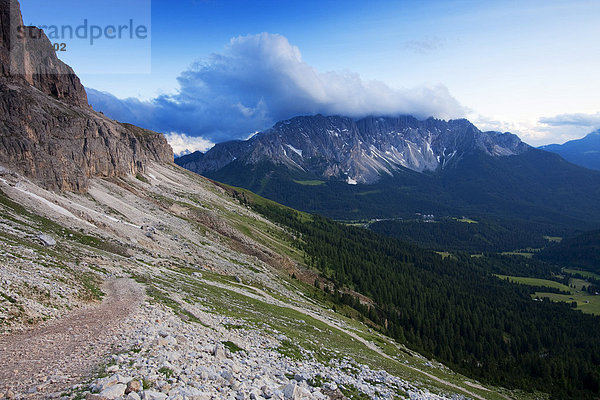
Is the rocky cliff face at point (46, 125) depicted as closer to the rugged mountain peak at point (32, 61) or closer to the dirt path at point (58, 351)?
the rugged mountain peak at point (32, 61)

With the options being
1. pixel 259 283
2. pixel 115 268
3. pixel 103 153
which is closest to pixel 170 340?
pixel 115 268

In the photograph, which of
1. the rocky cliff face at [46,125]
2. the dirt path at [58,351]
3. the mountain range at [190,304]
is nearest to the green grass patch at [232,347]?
the mountain range at [190,304]

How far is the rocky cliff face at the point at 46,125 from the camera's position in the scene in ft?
249

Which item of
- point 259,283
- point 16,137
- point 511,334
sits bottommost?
point 511,334

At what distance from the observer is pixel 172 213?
10969cm

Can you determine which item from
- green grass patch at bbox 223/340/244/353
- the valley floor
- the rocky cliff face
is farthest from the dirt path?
the rocky cliff face

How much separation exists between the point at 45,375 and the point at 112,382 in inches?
153

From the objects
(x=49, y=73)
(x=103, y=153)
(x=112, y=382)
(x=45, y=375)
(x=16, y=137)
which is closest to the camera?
(x=112, y=382)

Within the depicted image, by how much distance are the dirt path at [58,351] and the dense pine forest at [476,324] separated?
80.2 m

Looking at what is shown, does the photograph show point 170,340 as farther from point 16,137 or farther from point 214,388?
point 16,137

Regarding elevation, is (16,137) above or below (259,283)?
above

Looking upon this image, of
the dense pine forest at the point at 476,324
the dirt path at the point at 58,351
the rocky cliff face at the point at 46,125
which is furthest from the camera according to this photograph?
the dense pine forest at the point at 476,324

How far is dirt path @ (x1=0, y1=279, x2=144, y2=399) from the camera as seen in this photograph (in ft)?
47.8

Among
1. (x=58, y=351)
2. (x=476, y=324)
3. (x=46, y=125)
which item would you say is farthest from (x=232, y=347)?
(x=476, y=324)
